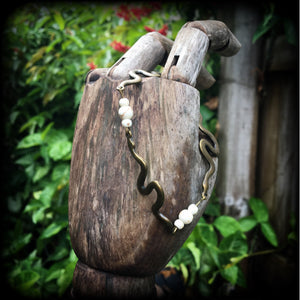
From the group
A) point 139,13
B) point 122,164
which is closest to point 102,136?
point 122,164

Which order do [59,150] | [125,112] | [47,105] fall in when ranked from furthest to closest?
[47,105] → [59,150] → [125,112]

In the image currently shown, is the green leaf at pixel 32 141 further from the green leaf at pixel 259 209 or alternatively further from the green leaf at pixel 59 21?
the green leaf at pixel 259 209

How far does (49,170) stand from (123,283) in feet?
3.25

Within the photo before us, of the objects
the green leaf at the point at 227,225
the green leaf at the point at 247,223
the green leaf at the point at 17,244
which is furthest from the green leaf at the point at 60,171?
the green leaf at the point at 247,223

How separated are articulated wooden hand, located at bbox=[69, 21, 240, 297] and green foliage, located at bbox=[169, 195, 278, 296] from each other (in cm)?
59

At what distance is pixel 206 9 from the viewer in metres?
1.23

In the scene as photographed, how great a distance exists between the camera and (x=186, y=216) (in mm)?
500

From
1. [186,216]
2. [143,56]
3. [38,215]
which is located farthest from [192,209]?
[38,215]

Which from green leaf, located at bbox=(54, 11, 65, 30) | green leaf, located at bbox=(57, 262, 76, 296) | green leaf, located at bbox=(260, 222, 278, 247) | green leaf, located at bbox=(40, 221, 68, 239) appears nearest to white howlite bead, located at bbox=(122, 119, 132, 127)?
green leaf, located at bbox=(57, 262, 76, 296)

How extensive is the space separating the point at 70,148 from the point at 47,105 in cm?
41

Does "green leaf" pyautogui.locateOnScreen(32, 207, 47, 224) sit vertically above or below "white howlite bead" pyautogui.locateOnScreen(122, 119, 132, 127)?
below

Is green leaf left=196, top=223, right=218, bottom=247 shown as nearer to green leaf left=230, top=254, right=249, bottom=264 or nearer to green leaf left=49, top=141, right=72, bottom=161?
green leaf left=230, top=254, right=249, bottom=264

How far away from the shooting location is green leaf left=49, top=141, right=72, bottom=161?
124cm

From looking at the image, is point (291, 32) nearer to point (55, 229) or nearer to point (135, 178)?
point (135, 178)
